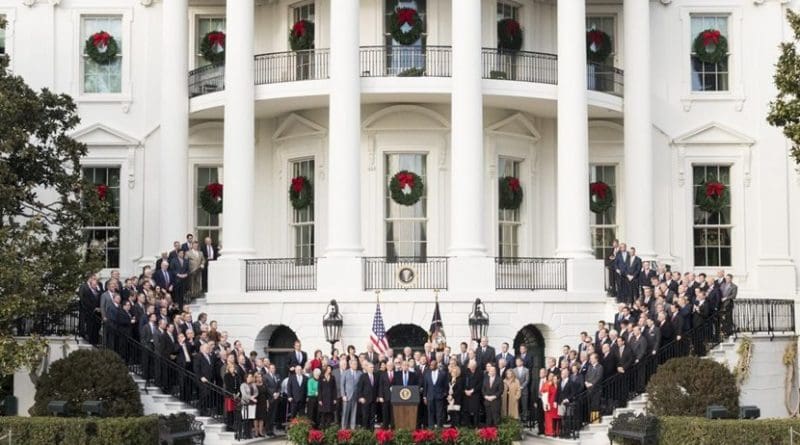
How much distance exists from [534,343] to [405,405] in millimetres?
7337

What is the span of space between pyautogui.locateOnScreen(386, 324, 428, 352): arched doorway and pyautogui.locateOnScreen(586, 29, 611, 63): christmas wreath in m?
10.5

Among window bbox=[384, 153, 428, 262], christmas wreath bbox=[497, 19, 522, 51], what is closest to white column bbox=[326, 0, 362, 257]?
window bbox=[384, 153, 428, 262]

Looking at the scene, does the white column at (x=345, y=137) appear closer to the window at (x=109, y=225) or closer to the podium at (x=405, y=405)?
the podium at (x=405, y=405)

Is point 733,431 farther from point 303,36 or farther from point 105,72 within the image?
point 105,72

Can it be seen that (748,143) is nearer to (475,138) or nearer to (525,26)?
(525,26)

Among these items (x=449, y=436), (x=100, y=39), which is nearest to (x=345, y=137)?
(x=100, y=39)

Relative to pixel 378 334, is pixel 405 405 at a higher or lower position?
lower

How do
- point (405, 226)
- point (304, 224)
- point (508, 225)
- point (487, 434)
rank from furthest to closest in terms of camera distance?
point (304, 224) → point (508, 225) → point (405, 226) → point (487, 434)

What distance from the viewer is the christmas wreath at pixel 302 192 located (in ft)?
136

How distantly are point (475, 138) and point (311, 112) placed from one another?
20.1ft

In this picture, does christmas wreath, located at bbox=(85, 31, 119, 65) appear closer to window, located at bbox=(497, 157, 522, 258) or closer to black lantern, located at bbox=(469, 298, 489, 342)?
window, located at bbox=(497, 157, 522, 258)

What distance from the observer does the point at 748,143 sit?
1693 inches

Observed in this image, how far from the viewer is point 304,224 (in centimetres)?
4159

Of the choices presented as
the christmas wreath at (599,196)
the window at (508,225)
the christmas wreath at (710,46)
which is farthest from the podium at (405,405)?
the christmas wreath at (710,46)
